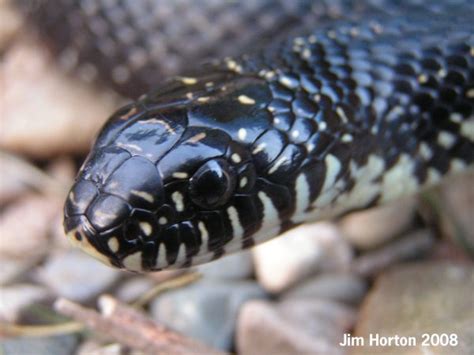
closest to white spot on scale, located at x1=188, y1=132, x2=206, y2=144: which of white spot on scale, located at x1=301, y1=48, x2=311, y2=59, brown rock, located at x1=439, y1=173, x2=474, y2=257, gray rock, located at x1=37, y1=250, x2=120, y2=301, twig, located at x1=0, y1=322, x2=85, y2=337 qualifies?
white spot on scale, located at x1=301, y1=48, x2=311, y2=59

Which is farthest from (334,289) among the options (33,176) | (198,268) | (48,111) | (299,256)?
(48,111)

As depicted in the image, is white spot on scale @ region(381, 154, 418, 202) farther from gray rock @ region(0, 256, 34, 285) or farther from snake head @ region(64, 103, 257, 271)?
gray rock @ region(0, 256, 34, 285)

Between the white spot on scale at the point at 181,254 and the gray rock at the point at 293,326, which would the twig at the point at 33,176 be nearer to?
the gray rock at the point at 293,326

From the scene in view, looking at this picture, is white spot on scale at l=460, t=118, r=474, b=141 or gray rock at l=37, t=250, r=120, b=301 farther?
gray rock at l=37, t=250, r=120, b=301

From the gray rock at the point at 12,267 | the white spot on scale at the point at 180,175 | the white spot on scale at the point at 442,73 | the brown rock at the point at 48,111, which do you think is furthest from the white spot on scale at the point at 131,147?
the brown rock at the point at 48,111

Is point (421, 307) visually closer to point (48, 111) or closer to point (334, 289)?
point (334, 289)
